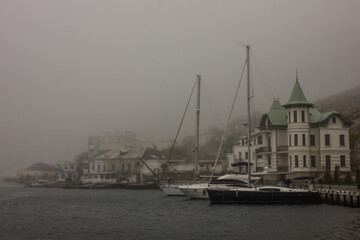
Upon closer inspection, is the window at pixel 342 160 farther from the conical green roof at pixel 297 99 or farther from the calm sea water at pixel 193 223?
the calm sea water at pixel 193 223

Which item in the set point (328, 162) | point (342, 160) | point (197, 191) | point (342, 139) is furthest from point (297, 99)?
point (197, 191)

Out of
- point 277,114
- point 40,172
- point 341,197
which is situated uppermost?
point 277,114

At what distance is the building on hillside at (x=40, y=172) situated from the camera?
174m

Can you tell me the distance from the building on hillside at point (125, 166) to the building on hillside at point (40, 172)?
48.8 meters

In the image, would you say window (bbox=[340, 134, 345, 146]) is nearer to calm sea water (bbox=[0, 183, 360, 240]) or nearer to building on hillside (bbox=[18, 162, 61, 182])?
calm sea water (bbox=[0, 183, 360, 240])

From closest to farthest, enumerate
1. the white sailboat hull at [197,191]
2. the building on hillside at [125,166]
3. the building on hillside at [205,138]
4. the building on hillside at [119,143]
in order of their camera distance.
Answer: the white sailboat hull at [197,191] < the building on hillside at [125,166] < the building on hillside at [119,143] < the building on hillside at [205,138]

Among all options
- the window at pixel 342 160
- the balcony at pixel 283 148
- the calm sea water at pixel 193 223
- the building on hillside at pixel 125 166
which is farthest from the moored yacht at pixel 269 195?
the building on hillside at pixel 125 166

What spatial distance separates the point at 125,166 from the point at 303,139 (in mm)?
62115

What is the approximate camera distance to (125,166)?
388 ft

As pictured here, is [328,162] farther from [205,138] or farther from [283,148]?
[205,138]

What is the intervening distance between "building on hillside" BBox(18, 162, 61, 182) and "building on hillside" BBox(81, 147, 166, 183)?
48.8 m

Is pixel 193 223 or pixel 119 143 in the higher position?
pixel 119 143

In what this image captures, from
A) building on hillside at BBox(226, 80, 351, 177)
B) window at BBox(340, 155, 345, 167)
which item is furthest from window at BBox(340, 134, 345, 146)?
window at BBox(340, 155, 345, 167)

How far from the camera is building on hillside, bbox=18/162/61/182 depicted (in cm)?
17350
